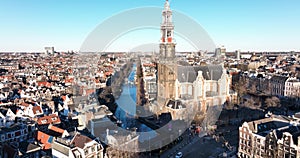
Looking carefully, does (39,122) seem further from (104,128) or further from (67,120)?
(104,128)

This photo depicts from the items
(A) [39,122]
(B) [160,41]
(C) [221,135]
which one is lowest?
(C) [221,135]

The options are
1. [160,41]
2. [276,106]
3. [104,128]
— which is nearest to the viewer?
[104,128]

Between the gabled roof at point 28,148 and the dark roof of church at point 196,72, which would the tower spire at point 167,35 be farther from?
the gabled roof at point 28,148

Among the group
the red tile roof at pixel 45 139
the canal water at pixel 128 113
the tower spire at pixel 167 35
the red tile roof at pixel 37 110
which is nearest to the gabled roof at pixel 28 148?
the red tile roof at pixel 45 139

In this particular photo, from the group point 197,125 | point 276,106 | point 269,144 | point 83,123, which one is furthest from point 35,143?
point 276,106

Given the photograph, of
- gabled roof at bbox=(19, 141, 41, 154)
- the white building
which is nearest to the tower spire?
the white building

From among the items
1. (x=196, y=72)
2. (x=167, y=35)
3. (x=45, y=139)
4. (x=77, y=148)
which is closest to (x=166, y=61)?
(x=167, y=35)
